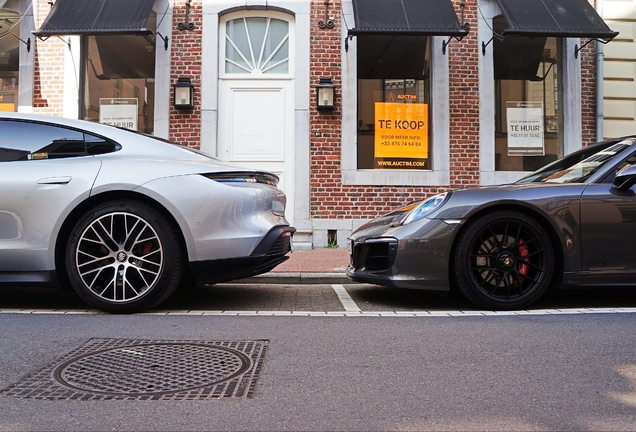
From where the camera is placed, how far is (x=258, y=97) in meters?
10.0

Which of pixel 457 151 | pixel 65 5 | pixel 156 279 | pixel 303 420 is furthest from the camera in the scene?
pixel 457 151

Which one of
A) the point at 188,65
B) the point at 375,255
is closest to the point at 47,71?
the point at 188,65

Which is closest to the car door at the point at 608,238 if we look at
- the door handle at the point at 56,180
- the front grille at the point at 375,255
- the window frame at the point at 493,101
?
the front grille at the point at 375,255

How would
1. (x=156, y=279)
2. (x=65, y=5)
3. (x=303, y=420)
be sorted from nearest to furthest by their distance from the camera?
1. (x=303, y=420)
2. (x=156, y=279)
3. (x=65, y=5)

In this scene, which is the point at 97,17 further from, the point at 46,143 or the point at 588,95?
the point at 588,95

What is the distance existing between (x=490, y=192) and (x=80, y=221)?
3.07 meters

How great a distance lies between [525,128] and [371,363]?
826 centimetres

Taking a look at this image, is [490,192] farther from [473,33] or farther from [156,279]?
[473,33]

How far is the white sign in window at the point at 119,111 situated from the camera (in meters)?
10.0

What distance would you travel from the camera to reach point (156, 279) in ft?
13.7

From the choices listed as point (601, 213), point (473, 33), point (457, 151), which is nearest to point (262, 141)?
point (457, 151)

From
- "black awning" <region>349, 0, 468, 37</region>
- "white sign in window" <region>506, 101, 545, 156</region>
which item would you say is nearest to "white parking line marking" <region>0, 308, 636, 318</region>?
"black awning" <region>349, 0, 468, 37</region>

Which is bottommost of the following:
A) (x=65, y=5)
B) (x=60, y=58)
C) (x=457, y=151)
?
(x=457, y=151)

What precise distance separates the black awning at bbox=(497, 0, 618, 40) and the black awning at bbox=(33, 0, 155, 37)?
565 centimetres
